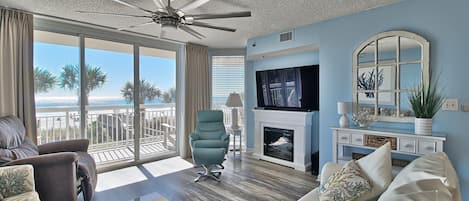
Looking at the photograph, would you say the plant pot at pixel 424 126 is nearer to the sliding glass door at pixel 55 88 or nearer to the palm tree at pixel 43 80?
the sliding glass door at pixel 55 88

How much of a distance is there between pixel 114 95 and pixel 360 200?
4.09 metres

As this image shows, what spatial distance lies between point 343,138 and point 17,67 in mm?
4417

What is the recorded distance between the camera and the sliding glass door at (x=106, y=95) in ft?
11.6

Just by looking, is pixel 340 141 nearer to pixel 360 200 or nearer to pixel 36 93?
pixel 360 200

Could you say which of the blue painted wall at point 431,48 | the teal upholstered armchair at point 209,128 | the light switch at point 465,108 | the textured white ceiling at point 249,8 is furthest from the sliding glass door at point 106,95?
the light switch at point 465,108

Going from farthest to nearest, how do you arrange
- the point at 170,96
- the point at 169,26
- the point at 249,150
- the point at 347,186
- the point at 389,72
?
the point at 249,150
the point at 170,96
the point at 389,72
the point at 169,26
the point at 347,186

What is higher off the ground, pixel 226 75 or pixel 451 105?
pixel 226 75

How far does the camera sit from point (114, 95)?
4148 millimetres

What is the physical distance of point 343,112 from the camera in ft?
10.2

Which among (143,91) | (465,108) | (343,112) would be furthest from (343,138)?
(143,91)

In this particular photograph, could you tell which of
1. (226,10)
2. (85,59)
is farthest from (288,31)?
(85,59)

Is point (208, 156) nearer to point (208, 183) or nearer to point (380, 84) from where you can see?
point (208, 183)

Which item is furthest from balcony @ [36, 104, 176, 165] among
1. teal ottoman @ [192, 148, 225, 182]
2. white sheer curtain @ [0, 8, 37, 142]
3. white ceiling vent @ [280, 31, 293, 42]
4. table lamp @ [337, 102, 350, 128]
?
table lamp @ [337, 102, 350, 128]

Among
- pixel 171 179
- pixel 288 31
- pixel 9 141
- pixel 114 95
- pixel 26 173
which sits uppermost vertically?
pixel 288 31
